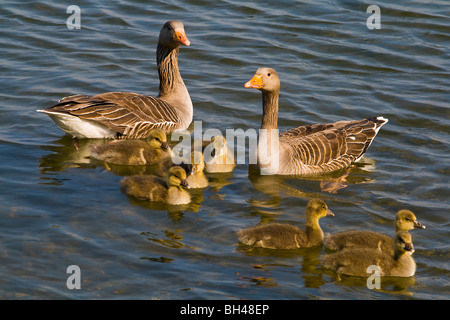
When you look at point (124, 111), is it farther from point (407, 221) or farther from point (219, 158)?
point (407, 221)

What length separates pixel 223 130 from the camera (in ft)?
41.1

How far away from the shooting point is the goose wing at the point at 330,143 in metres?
11.0

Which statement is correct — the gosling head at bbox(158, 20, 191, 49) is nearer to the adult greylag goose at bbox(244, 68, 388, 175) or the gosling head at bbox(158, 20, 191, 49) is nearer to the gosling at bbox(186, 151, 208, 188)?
the adult greylag goose at bbox(244, 68, 388, 175)

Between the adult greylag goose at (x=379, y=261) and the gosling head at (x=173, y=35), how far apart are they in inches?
229

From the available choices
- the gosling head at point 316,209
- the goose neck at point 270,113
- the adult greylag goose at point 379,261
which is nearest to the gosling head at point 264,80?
the goose neck at point 270,113

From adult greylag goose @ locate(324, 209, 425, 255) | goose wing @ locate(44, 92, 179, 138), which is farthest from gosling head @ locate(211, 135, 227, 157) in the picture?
adult greylag goose @ locate(324, 209, 425, 255)

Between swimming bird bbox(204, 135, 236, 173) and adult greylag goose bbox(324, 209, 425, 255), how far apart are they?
2.77m

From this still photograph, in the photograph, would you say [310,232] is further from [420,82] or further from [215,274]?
[420,82]

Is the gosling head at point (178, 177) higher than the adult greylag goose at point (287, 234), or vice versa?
the gosling head at point (178, 177)

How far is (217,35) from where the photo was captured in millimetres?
16516

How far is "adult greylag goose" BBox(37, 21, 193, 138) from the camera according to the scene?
37.5 ft

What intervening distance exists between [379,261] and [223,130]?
16.6ft

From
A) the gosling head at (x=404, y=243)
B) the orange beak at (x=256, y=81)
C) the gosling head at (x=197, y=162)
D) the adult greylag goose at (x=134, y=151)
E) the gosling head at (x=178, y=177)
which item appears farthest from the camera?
the adult greylag goose at (x=134, y=151)

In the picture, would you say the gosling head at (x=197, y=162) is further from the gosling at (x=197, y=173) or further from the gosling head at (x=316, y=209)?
the gosling head at (x=316, y=209)
